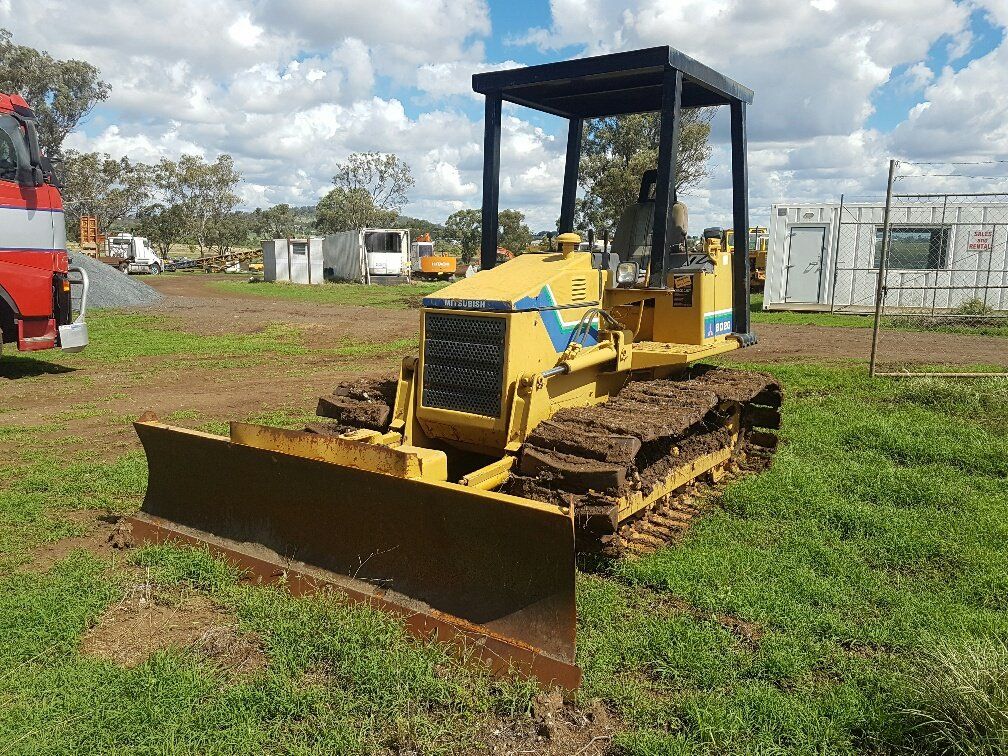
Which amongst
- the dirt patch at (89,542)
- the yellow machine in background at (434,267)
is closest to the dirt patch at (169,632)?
the dirt patch at (89,542)

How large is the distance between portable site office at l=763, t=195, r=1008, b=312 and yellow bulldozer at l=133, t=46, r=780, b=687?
14701 mm

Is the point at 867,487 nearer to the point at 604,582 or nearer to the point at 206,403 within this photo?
the point at 604,582

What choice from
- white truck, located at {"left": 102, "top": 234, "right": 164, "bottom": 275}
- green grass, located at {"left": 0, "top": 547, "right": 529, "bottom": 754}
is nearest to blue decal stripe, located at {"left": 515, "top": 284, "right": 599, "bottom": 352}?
green grass, located at {"left": 0, "top": 547, "right": 529, "bottom": 754}

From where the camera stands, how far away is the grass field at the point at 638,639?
3.27 metres

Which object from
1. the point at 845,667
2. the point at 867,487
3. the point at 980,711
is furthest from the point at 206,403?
the point at 980,711

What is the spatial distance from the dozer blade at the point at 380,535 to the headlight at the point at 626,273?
2.66 m

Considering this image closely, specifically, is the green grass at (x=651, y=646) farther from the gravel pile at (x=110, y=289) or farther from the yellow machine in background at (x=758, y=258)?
the gravel pile at (x=110, y=289)

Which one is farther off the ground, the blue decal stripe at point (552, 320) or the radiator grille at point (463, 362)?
the blue decal stripe at point (552, 320)

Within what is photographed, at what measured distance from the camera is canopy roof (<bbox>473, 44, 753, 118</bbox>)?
554 centimetres

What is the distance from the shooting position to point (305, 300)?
28.6m

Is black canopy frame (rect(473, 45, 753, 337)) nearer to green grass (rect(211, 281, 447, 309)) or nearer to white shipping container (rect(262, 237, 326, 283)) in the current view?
green grass (rect(211, 281, 447, 309))

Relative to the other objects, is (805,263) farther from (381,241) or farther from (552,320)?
(381,241)

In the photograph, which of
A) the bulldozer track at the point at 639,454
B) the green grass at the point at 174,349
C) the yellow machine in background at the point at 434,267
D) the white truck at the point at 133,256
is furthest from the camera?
the white truck at the point at 133,256

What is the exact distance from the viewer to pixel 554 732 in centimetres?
330
